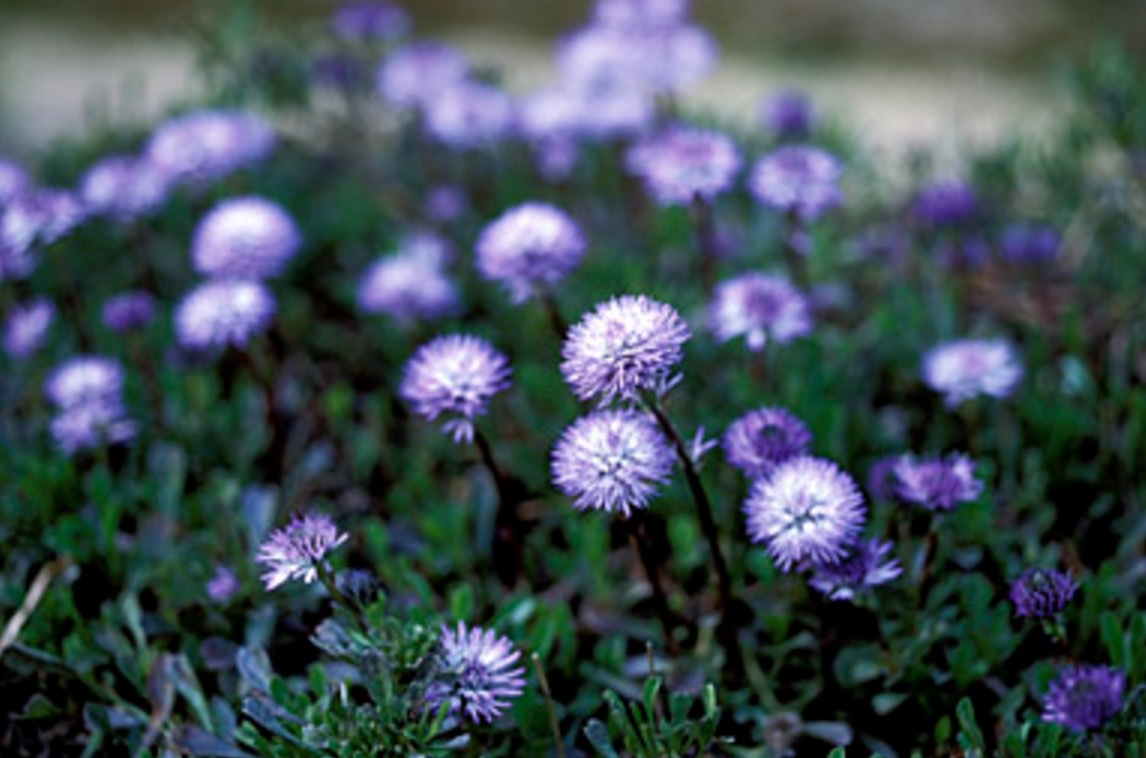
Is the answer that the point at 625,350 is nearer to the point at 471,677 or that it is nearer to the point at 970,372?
the point at 471,677

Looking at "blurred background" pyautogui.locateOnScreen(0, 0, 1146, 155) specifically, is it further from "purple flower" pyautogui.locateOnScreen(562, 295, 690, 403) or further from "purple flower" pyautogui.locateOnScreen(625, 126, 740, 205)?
"purple flower" pyautogui.locateOnScreen(562, 295, 690, 403)

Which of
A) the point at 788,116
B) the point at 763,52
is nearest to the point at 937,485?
the point at 788,116

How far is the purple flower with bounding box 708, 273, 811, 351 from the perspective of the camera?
7.80ft

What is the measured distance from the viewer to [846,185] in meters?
3.61

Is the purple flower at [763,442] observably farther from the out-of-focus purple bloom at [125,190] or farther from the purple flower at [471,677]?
the out-of-focus purple bloom at [125,190]

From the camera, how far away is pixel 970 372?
240 centimetres

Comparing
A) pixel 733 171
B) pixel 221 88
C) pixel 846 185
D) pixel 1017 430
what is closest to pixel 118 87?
pixel 221 88

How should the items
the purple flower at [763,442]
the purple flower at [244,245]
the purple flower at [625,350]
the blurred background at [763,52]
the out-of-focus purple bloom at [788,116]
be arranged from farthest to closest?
the blurred background at [763,52], the out-of-focus purple bloom at [788,116], the purple flower at [244,245], the purple flower at [763,442], the purple flower at [625,350]

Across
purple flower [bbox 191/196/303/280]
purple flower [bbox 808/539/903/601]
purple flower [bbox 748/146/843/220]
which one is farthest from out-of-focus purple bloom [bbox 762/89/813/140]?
purple flower [bbox 808/539/903/601]

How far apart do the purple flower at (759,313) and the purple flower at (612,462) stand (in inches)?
25.4

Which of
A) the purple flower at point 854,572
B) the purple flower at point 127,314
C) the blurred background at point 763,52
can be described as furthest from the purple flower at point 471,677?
the blurred background at point 763,52

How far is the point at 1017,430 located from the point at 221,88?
93.2 inches

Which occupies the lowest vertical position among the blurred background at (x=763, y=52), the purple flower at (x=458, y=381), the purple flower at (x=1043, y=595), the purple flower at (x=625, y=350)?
the blurred background at (x=763, y=52)

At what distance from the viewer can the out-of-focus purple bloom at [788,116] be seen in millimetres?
3242
